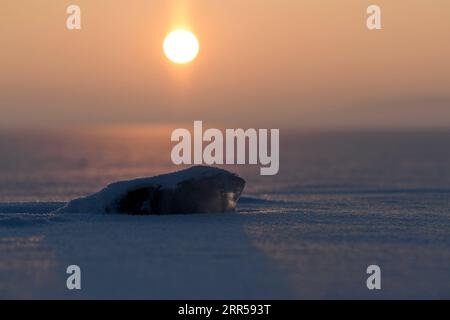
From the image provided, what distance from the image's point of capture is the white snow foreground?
11109 millimetres

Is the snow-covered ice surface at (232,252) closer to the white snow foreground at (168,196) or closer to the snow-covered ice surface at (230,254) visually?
the snow-covered ice surface at (230,254)

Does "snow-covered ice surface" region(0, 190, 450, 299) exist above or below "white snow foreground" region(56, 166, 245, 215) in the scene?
below

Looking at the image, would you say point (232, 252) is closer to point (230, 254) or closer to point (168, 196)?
point (230, 254)

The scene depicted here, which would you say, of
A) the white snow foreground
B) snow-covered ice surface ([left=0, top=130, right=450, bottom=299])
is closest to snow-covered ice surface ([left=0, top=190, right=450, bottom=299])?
snow-covered ice surface ([left=0, top=130, right=450, bottom=299])

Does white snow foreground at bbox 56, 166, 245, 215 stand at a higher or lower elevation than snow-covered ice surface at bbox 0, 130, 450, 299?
higher

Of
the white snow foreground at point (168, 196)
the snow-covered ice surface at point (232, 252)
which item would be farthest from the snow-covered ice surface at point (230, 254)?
the white snow foreground at point (168, 196)

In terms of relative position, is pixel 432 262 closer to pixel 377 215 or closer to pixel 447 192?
pixel 377 215

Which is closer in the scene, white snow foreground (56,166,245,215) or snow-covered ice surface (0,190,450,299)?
snow-covered ice surface (0,190,450,299)

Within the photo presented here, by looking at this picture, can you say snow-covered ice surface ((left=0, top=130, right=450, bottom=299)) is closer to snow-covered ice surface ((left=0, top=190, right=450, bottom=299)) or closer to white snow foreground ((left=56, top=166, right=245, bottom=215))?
snow-covered ice surface ((left=0, top=190, right=450, bottom=299))

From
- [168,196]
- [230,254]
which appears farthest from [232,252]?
[168,196]

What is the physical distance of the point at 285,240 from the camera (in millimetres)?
8938

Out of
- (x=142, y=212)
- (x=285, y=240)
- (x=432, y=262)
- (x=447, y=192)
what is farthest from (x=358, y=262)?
(x=447, y=192)

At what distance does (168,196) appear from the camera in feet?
36.6
